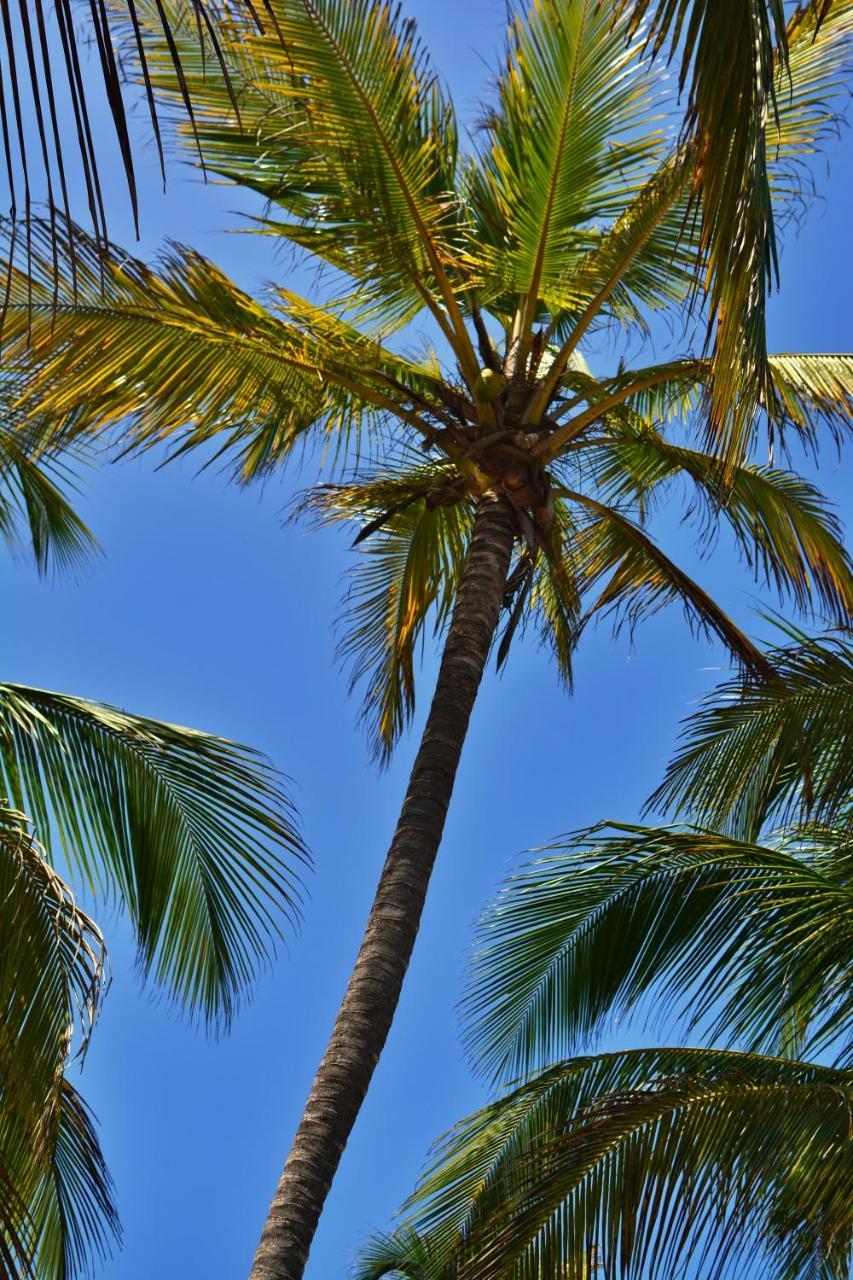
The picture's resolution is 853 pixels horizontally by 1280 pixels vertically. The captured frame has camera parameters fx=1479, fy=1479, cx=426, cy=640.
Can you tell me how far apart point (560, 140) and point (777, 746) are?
3427mm

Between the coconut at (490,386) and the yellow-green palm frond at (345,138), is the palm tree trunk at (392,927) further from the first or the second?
the yellow-green palm frond at (345,138)

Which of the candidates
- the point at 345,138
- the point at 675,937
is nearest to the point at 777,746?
the point at 675,937

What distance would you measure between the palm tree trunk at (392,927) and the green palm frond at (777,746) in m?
1.16

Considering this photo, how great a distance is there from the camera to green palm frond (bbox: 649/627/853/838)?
21.7ft

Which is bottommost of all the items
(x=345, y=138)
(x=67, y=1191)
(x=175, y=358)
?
(x=67, y=1191)

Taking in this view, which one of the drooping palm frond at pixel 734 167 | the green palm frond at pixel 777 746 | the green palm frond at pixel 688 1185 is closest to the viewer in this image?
the drooping palm frond at pixel 734 167

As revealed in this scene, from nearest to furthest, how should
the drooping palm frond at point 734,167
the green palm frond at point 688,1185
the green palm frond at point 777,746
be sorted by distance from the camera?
the drooping palm frond at point 734,167, the green palm frond at point 688,1185, the green palm frond at point 777,746

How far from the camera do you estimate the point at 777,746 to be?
6.81 meters

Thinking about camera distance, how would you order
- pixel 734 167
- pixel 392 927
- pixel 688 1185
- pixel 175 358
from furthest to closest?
pixel 175 358, pixel 392 927, pixel 688 1185, pixel 734 167

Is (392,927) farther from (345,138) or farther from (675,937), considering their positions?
(345,138)

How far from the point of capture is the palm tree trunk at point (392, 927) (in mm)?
5176

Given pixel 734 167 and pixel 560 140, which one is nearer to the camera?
→ pixel 734 167

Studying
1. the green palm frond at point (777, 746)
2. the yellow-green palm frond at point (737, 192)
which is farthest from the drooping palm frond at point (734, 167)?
the green palm frond at point (777, 746)

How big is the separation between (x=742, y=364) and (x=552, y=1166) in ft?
9.34
